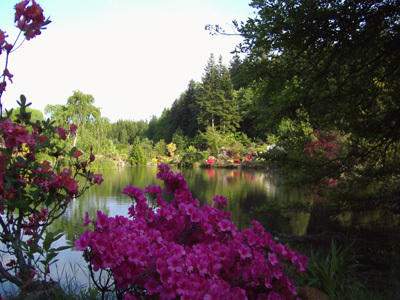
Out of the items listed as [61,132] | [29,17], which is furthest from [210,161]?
[29,17]

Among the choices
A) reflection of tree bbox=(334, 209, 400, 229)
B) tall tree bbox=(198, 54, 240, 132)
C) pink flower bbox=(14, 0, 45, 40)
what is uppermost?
tall tree bbox=(198, 54, 240, 132)

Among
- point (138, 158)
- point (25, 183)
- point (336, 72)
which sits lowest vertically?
point (138, 158)

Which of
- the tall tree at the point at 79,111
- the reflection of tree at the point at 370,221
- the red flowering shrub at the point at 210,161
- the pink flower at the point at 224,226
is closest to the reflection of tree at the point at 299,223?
the reflection of tree at the point at 370,221

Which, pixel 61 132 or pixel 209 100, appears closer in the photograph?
pixel 61 132

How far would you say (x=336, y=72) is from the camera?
3713 millimetres

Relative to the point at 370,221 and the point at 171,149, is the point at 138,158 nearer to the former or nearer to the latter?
the point at 171,149

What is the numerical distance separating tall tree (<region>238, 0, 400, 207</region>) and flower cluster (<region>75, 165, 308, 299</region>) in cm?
227

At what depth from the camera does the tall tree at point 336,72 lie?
128 inches

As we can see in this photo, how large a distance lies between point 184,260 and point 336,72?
3.11 metres

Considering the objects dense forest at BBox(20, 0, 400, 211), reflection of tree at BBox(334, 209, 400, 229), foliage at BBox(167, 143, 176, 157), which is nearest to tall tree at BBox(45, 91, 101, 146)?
foliage at BBox(167, 143, 176, 157)

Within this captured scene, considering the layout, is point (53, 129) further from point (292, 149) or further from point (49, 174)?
point (292, 149)

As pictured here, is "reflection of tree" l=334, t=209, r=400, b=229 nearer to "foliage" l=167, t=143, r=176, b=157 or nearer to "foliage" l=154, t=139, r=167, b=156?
"foliage" l=167, t=143, r=176, b=157

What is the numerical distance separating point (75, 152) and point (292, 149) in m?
2.78

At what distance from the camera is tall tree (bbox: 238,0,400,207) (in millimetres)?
3264
